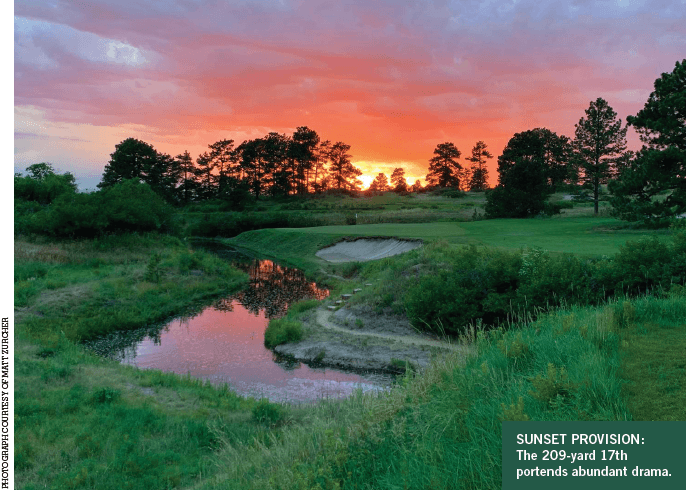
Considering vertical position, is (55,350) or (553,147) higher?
(553,147)

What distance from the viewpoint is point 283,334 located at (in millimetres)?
21734

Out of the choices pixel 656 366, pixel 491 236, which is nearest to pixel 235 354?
pixel 656 366

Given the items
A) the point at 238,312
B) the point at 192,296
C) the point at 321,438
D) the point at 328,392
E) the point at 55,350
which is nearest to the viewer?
the point at 321,438

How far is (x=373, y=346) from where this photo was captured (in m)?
19.8

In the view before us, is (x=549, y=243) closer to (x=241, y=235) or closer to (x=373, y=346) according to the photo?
(x=373, y=346)

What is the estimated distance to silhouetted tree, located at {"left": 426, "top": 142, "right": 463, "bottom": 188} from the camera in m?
124

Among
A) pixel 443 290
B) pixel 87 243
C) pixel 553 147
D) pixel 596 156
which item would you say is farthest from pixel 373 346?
pixel 553 147

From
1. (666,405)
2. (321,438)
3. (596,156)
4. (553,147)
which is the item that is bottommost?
(321,438)

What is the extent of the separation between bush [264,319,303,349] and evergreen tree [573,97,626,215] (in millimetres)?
42442

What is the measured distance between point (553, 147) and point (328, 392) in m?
89.0

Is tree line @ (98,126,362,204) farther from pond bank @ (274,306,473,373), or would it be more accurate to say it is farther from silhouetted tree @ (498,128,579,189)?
pond bank @ (274,306,473,373)

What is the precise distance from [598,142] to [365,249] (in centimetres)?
2930

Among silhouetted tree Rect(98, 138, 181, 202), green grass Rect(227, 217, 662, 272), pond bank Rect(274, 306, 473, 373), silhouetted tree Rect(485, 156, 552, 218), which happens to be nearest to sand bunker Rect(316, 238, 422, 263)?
green grass Rect(227, 217, 662, 272)

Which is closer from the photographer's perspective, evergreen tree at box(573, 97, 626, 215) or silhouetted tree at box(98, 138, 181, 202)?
evergreen tree at box(573, 97, 626, 215)
